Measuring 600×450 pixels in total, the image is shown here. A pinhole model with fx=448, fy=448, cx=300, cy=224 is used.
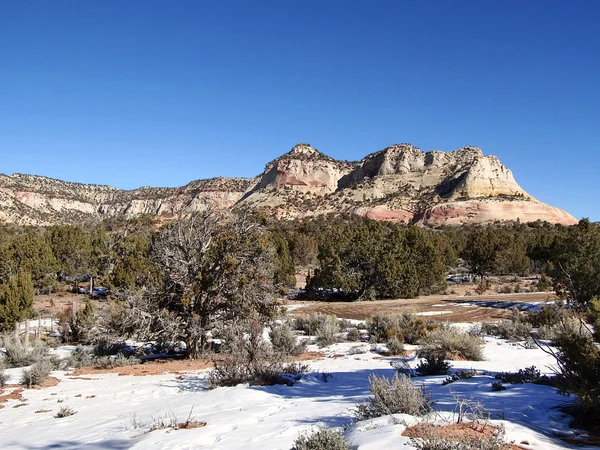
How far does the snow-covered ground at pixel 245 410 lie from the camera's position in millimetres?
5172

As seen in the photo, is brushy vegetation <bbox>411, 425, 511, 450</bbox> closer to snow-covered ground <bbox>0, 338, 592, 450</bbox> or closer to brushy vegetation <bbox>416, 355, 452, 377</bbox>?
snow-covered ground <bbox>0, 338, 592, 450</bbox>

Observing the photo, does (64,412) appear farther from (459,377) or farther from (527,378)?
(527,378)

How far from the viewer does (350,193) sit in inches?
4257

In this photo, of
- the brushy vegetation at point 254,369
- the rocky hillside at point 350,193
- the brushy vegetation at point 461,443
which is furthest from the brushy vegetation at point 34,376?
the rocky hillside at point 350,193

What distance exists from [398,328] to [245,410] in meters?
9.86

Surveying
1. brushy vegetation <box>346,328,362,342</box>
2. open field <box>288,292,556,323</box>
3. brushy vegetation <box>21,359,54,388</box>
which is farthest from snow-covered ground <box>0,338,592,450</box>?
open field <box>288,292,556,323</box>

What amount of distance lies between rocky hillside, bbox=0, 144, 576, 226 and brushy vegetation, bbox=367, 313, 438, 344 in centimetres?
6422

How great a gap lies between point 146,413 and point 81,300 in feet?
90.2

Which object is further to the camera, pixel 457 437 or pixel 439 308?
pixel 439 308

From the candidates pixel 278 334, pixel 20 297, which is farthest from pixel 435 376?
pixel 20 297

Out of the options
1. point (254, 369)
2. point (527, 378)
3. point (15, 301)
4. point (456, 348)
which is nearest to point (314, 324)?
point (456, 348)

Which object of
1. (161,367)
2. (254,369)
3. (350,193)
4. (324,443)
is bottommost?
(161,367)

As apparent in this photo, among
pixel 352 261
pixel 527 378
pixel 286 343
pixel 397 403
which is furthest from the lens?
pixel 352 261

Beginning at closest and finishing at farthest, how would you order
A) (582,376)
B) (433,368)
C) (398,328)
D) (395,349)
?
(582,376) < (433,368) < (395,349) < (398,328)
